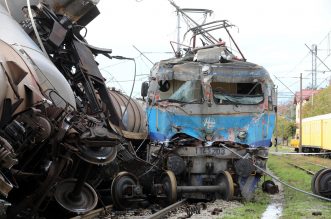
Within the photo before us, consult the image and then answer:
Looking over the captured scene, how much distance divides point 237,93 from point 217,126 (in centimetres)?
128

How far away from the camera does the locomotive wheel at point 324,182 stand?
36.9 ft

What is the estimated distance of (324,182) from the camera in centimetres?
1130

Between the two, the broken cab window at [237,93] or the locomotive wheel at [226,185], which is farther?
the broken cab window at [237,93]

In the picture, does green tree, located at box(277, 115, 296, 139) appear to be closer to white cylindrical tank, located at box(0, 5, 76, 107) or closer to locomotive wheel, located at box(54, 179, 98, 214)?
locomotive wheel, located at box(54, 179, 98, 214)

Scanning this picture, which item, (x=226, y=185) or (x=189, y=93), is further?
(x=189, y=93)

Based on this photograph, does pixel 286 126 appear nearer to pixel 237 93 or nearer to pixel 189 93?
pixel 237 93

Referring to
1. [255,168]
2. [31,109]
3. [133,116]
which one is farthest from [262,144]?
[31,109]

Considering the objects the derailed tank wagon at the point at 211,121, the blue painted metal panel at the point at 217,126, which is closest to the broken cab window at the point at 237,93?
the derailed tank wagon at the point at 211,121

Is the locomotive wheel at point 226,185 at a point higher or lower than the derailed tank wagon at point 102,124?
lower

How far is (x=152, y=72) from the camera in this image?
504 inches

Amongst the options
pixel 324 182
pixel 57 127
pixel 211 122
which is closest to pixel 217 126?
pixel 211 122

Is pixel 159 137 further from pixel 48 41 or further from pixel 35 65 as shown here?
pixel 35 65

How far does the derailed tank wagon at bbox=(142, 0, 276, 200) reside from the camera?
451 inches

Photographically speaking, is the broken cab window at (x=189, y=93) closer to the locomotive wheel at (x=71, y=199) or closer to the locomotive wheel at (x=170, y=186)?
the locomotive wheel at (x=170, y=186)
